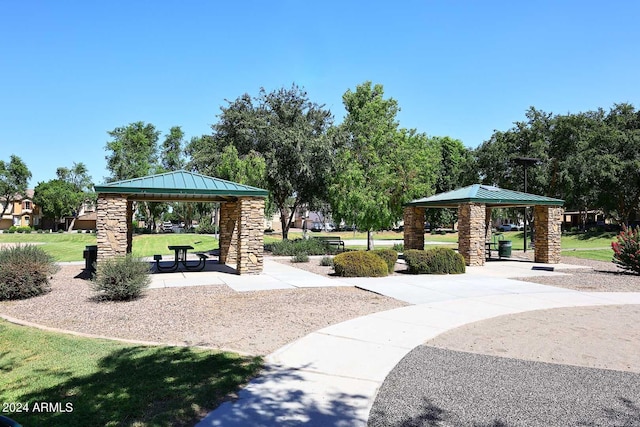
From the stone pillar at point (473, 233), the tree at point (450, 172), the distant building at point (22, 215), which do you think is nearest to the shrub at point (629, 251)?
the stone pillar at point (473, 233)

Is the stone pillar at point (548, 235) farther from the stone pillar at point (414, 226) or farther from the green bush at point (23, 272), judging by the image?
the green bush at point (23, 272)

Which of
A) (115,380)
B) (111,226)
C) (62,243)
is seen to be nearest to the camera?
(115,380)

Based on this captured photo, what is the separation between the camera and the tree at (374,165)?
2667 cm

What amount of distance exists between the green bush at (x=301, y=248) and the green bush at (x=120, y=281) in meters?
14.7

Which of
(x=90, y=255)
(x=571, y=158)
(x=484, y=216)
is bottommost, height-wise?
(x=90, y=255)

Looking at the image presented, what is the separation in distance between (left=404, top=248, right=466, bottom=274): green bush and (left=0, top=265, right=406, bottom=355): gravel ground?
15.7ft

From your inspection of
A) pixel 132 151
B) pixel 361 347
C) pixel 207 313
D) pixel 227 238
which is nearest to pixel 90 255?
pixel 227 238

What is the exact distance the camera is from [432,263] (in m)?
16.3

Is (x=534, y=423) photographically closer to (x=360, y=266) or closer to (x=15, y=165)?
(x=360, y=266)

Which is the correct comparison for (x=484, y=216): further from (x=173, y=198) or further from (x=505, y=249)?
(x=173, y=198)

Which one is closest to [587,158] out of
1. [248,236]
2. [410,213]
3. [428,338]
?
[410,213]

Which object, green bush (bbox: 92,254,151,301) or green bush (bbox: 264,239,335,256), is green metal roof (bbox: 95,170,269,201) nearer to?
green bush (bbox: 92,254,151,301)

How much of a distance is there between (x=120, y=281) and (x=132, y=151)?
165 feet

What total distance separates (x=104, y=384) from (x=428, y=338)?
4792 millimetres
